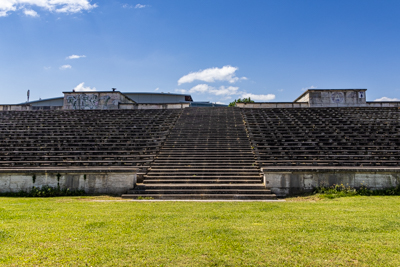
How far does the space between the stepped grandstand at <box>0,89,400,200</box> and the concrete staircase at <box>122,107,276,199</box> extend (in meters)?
0.04

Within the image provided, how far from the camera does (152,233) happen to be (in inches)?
198

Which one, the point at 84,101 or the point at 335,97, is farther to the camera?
the point at 84,101

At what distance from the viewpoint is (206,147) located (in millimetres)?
13750

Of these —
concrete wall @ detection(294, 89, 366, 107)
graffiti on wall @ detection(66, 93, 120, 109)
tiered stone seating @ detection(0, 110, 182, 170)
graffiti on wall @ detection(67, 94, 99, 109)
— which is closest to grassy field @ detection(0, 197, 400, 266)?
tiered stone seating @ detection(0, 110, 182, 170)

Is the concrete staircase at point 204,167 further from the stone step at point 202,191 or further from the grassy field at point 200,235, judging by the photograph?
the grassy field at point 200,235

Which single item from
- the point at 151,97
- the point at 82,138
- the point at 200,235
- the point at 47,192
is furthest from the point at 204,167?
the point at 151,97

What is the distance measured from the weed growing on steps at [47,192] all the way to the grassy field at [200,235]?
2546mm

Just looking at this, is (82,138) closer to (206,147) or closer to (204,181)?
(206,147)

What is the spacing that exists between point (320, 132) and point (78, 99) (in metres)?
19.2

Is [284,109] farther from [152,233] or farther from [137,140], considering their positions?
[152,233]

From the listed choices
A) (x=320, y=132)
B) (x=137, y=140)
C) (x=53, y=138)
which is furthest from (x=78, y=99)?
(x=320, y=132)

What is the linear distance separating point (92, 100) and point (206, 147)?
1435 centimetres

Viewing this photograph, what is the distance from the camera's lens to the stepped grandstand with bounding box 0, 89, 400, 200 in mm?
10023

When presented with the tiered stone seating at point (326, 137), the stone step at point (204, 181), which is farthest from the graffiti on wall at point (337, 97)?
the stone step at point (204, 181)
